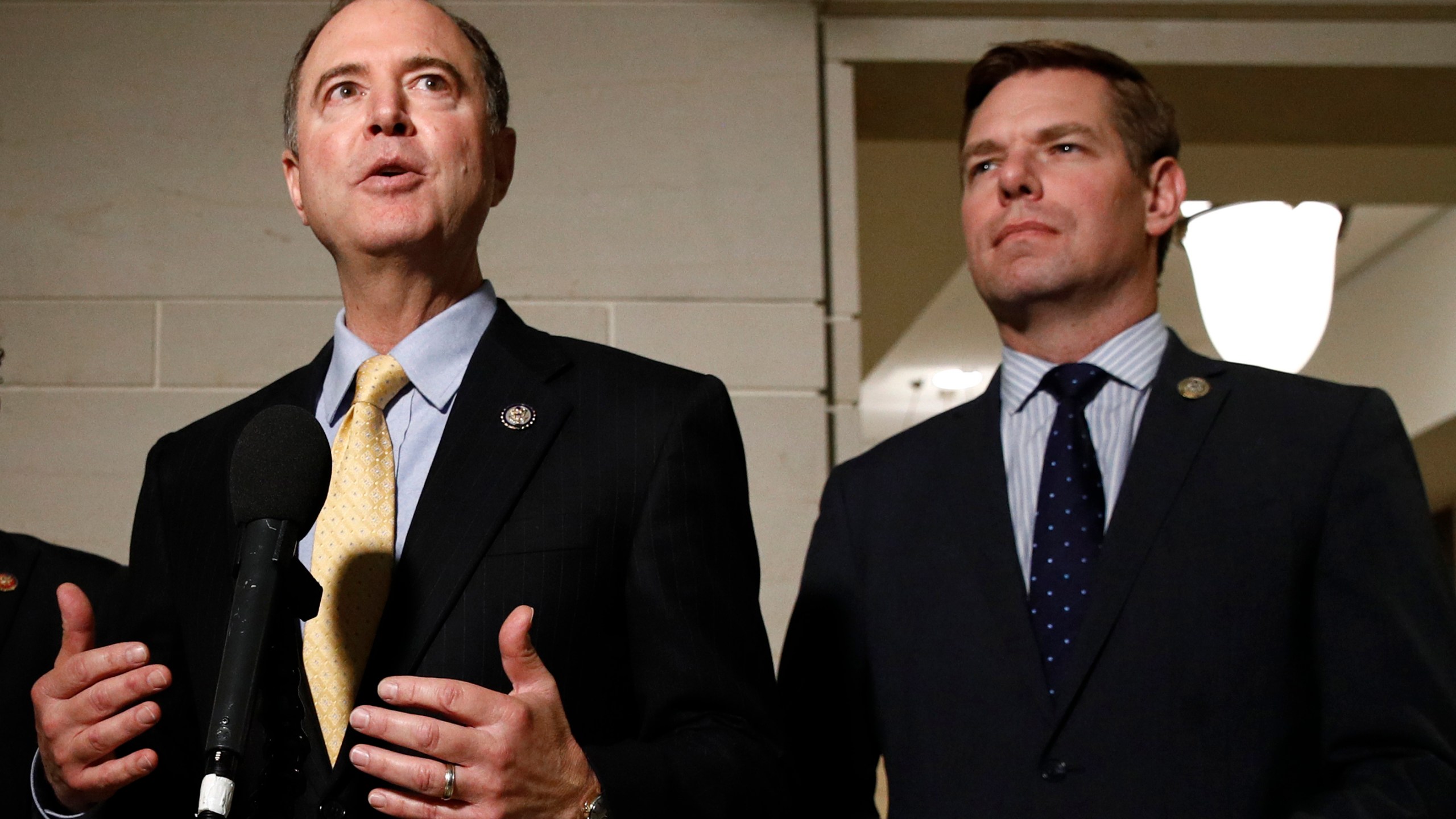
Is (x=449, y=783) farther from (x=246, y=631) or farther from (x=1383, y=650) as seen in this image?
(x=1383, y=650)

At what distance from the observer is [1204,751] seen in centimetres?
172

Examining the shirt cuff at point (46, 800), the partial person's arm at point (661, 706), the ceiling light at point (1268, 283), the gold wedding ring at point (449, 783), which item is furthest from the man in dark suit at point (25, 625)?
the ceiling light at point (1268, 283)

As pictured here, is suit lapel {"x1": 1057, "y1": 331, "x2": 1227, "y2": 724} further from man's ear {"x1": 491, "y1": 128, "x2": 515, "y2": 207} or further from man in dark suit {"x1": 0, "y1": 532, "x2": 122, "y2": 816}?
man in dark suit {"x1": 0, "y1": 532, "x2": 122, "y2": 816}

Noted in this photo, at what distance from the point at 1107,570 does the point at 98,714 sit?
3.59 feet

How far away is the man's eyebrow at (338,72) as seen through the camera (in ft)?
5.52

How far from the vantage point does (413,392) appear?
160 cm

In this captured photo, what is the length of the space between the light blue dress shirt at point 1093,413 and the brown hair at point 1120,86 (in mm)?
233

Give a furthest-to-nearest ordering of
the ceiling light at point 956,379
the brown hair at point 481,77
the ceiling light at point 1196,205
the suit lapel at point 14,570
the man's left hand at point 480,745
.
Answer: the ceiling light at point 956,379 < the ceiling light at point 1196,205 < the suit lapel at point 14,570 < the brown hair at point 481,77 < the man's left hand at point 480,745

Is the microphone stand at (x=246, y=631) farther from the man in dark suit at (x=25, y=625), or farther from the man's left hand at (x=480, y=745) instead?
the man in dark suit at (x=25, y=625)

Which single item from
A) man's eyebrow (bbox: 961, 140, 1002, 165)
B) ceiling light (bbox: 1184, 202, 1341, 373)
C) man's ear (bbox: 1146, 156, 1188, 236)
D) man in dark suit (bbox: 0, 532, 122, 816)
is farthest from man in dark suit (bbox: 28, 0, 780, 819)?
ceiling light (bbox: 1184, 202, 1341, 373)

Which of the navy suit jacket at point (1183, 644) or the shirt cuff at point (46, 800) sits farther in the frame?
the navy suit jacket at point (1183, 644)

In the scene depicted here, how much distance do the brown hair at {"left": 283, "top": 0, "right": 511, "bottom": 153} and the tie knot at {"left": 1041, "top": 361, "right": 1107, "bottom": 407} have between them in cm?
79

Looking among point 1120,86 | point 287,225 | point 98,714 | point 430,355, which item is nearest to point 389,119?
point 430,355

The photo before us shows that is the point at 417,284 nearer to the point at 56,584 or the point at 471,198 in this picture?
the point at 471,198
